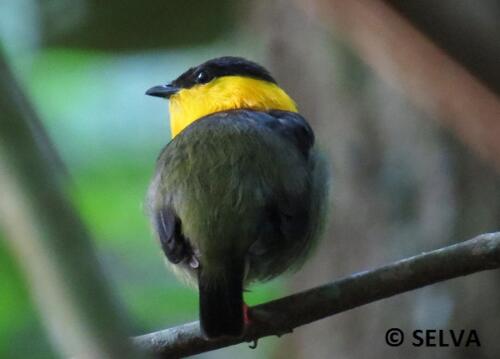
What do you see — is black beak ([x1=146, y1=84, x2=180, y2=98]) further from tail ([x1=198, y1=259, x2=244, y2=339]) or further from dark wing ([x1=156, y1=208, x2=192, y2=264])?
tail ([x1=198, y1=259, x2=244, y2=339])

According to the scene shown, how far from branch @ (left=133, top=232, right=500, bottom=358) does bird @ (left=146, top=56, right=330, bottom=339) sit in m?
0.09

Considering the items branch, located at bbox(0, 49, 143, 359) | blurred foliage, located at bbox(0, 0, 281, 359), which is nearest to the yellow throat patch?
blurred foliage, located at bbox(0, 0, 281, 359)

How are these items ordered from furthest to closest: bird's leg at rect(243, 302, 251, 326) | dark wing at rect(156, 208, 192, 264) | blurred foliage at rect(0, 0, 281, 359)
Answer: blurred foliage at rect(0, 0, 281, 359)
dark wing at rect(156, 208, 192, 264)
bird's leg at rect(243, 302, 251, 326)

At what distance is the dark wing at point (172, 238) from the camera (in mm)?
2338

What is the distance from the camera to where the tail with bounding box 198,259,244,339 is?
213 centimetres

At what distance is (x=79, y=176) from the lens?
454 centimetres

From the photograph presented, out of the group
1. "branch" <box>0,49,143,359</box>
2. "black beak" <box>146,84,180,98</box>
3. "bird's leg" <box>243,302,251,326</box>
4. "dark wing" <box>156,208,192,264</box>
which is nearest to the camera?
"branch" <box>0,49,143,359</box>

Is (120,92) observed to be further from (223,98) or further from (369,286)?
(369,286)

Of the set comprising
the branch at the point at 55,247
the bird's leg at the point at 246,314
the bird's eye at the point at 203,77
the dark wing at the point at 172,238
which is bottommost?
the bird's leg at the point at 246,314

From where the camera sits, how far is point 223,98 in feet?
10.3

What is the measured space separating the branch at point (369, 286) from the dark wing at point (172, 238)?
19 cm

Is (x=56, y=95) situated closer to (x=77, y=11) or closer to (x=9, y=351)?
(x=77, y=11)
